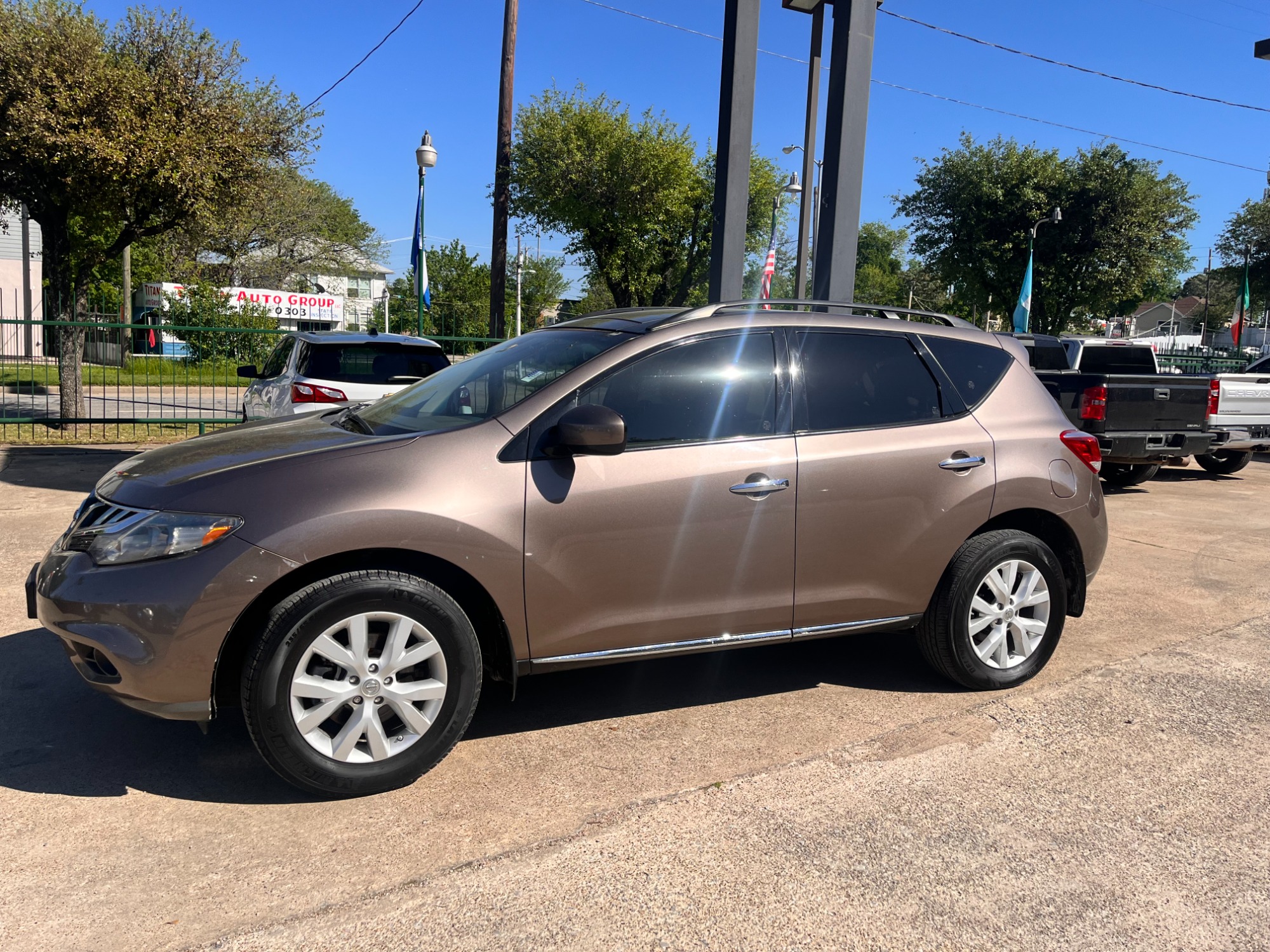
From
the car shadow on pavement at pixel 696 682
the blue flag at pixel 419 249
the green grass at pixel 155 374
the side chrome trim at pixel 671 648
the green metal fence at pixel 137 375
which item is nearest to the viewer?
the side chrome trim at pixel 671 648

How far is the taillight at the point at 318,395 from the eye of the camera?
840cm

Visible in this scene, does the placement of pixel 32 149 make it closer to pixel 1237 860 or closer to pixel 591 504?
pixel 591 504

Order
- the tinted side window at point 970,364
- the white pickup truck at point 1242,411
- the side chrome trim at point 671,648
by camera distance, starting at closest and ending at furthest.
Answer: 1. the side chrome trim at point 671,648
2. the tinted side window at point 970,364
3. the white pickup truck at point 1242,411

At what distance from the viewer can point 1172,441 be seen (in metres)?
10.3

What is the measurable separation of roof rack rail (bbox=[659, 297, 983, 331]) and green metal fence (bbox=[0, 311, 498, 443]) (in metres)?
8.51

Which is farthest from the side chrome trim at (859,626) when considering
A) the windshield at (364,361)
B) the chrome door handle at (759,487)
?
the windshield at (364,361)

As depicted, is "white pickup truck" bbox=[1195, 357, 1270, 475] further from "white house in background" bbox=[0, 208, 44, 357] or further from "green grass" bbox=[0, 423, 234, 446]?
"white house in background" bbox=[0, 208, 44, 357]

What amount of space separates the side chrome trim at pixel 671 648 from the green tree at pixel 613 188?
1920 cm

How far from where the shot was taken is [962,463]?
164 inches

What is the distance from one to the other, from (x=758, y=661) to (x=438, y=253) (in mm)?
57281

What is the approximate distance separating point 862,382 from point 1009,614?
127cm

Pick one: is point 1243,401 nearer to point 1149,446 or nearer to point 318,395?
point 1149,446

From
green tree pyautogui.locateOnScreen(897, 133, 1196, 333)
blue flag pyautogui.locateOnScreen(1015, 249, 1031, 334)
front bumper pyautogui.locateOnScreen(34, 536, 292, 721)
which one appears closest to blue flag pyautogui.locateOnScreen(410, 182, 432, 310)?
front bumper pyautogui.locateOnScreen(34, 536, 292, 721)

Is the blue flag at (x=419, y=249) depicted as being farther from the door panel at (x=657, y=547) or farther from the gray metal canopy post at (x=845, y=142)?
the door panel at (x=657, y=547)
